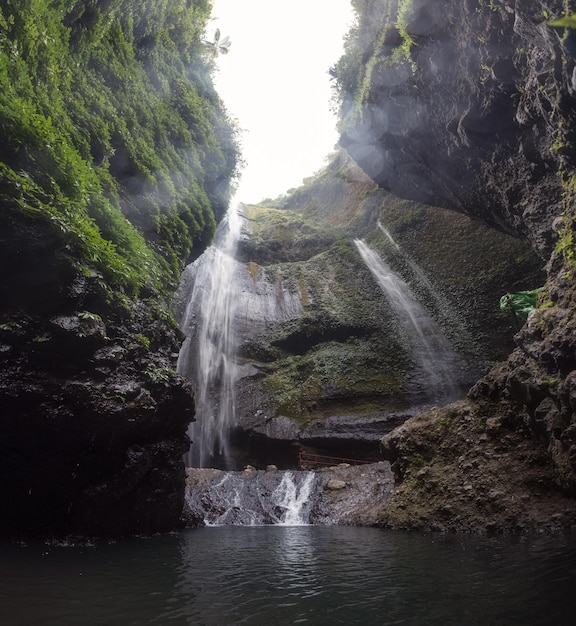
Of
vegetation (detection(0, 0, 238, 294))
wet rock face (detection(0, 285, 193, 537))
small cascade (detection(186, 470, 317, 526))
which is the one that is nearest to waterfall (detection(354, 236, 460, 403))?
small cascade (detection(186, 470, 317, 526))

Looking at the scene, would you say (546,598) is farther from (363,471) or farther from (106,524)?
(363,471)

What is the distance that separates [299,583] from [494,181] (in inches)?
473

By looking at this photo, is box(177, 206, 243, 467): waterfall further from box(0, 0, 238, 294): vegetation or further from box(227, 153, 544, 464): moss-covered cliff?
box(0, 0, 238, 294): vegetation

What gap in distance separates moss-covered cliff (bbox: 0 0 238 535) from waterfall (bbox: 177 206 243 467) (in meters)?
6.91

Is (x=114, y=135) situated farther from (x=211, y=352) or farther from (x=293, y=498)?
(x=293, y=498)

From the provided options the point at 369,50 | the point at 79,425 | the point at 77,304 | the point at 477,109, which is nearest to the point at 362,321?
the point at 477,109

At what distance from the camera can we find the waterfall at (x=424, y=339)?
55.0 ft

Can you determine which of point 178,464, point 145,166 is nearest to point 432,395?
point 178,464

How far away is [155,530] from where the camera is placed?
8016mm

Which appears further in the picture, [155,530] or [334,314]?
[334,314]

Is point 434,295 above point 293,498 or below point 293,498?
above

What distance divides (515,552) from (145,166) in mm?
11329

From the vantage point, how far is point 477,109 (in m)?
11.1

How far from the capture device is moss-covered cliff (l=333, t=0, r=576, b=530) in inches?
268
